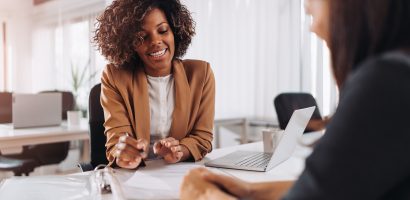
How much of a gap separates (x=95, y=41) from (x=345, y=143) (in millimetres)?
1322

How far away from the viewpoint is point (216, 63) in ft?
11.3

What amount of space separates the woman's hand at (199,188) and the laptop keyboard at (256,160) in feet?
1.76

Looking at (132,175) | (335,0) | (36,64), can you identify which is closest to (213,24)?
(132,175)

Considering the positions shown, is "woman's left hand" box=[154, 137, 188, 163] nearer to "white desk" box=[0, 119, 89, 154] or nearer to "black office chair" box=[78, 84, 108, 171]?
"black office chair" box=[78, 84, 108, 171]

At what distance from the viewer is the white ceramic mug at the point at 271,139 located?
58.5 inches

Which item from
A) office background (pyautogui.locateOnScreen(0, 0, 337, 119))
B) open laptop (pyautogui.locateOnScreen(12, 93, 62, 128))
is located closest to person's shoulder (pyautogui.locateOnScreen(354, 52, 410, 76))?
office background (pyautogui.locateOnScreen(0, 0, 337, 119))

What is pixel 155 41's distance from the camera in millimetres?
1433

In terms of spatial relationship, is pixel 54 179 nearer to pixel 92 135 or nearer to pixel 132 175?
pixel 132 175

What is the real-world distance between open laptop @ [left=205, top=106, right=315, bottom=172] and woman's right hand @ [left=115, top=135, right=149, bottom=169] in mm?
247

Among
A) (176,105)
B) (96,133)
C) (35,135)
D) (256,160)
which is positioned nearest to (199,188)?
(256,160)

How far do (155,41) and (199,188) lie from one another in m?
0.83

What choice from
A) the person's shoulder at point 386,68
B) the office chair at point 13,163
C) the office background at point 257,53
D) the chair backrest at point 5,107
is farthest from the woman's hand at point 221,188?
the chair backrest at point 5,107

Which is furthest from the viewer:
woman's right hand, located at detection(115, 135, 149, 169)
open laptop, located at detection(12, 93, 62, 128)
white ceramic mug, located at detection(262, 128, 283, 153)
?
open laptop, located at detection(12, 93, 62, 128)

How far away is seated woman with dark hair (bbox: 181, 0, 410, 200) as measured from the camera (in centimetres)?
43
